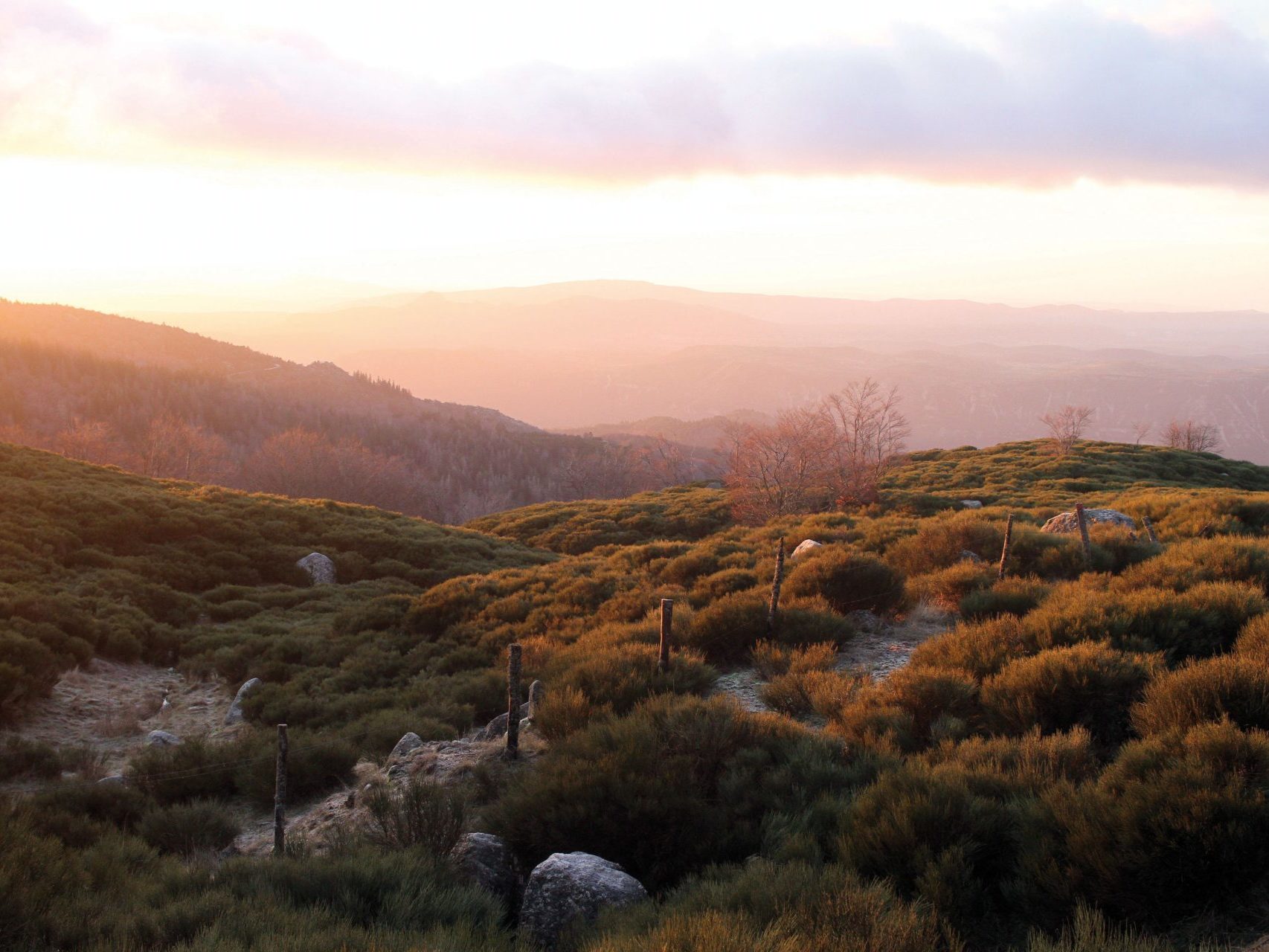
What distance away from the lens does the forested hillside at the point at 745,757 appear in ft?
14.2

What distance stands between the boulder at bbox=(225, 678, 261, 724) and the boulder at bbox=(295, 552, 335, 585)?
8922mm

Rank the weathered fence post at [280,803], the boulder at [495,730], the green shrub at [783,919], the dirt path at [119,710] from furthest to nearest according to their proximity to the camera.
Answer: the dirt path at [119,710] → the boulder at [495,730] → the weathered fence post at [280,803] → the green shrub at [783,919]

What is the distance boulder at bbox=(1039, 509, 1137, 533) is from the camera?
16.6 metres

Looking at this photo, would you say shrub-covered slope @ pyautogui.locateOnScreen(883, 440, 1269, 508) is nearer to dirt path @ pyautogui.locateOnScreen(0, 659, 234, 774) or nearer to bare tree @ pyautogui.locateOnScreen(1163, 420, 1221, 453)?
dirt path @ pyautogui.locateOnScreen(0, 659, 234, 774)

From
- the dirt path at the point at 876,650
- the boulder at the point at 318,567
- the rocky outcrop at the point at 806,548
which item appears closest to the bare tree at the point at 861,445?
the rocky outcrop at the point at 806,548

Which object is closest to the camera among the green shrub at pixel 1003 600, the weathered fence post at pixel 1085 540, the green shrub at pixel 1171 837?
the green shrub at pixel 1171 837

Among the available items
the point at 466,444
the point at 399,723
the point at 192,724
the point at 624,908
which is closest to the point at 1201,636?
the point at 624,908

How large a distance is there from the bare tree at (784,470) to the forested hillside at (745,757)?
1430 cm

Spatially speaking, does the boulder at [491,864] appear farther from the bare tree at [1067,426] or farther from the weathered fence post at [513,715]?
the bare tree at [1067,426]

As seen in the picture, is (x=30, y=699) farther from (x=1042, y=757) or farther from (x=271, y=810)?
(x=1042, y=757)

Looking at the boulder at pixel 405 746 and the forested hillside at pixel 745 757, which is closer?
the forested hillside at pixel 745 757

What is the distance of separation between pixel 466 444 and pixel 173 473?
73605 millimetres

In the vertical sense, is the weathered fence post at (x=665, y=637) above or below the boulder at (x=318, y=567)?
above

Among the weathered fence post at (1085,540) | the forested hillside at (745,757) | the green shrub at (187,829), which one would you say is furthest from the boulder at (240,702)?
the weathered fence post at (1085,540)
